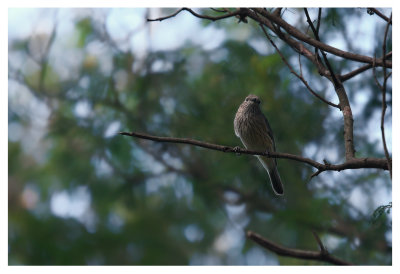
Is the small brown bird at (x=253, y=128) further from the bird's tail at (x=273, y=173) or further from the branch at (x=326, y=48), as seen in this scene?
the branch at (x=326, y=48)

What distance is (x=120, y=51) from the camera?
435cm

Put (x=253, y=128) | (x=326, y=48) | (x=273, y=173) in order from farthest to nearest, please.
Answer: (x=273, y=173) → (x=253, y=128) → (x=326, y=48)

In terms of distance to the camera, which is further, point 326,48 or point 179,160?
point 179,160

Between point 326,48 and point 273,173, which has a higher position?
point 273,173

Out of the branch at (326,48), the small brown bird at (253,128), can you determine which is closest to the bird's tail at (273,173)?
the small brown bird at (253,128)

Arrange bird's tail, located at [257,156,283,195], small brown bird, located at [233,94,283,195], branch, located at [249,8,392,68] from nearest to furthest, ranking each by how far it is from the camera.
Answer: branch, located at [249,8,392,68] < small brown bird, located at [233,94,283,195] < bird's tail, located at [257,156,283,195]

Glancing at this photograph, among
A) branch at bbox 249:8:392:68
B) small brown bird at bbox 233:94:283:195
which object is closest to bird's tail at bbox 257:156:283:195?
small brown bird at bbox 233:94:283:195

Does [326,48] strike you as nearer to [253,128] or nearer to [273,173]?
[253,128]

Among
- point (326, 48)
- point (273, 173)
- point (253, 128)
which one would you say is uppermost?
point (253, 128)

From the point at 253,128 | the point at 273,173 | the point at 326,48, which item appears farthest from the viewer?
the point at 273,173

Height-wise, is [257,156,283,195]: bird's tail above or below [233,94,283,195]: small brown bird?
below

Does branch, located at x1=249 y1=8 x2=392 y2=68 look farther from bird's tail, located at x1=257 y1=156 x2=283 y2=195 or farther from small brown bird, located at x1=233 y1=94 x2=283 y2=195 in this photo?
bird's tail, located at x1=257 y1=156 x2=283 y2=195

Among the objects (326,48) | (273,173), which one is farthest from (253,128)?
(326,48)
